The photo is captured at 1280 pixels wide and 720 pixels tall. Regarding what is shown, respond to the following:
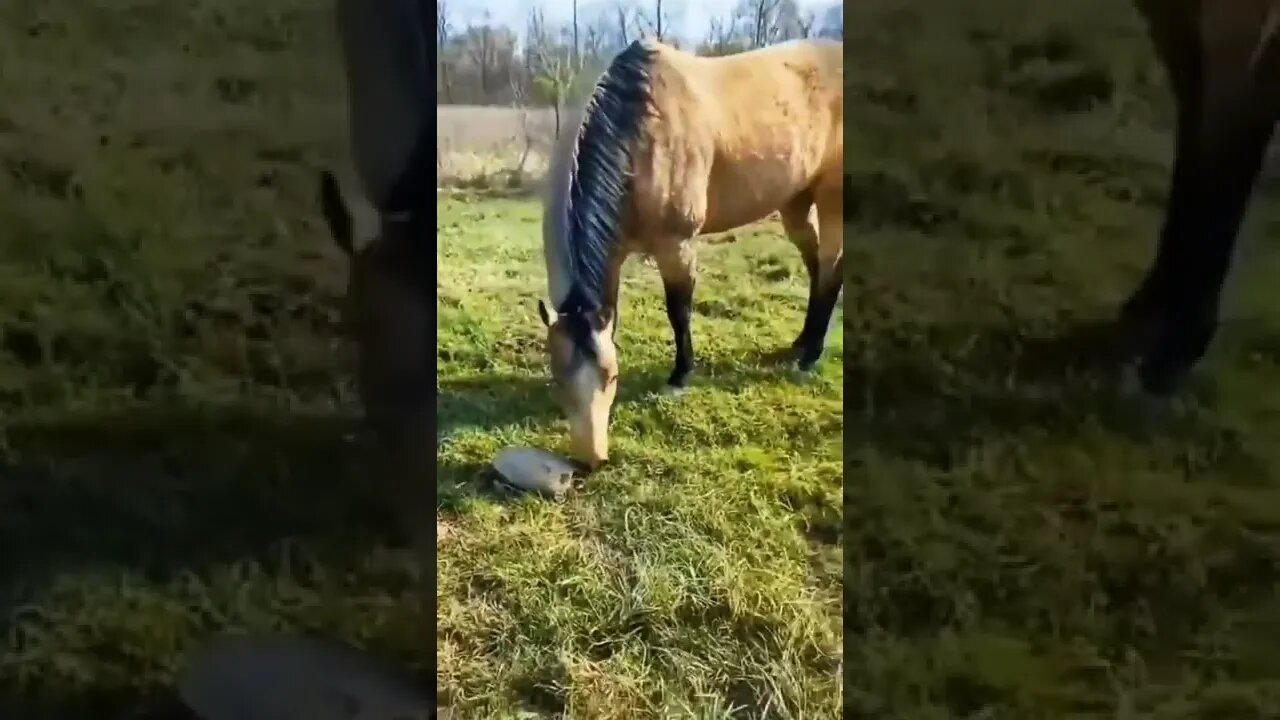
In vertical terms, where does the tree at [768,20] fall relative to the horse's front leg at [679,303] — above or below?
above

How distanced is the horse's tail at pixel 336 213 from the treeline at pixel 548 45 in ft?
0.61

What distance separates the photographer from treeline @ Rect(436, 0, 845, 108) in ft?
4.81

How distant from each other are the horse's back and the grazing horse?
0.45 meters

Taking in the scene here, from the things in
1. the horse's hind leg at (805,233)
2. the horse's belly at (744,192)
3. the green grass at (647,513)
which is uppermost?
the horse's belly at (744,192)

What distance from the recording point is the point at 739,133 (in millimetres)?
1517

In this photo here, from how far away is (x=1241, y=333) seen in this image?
148cm

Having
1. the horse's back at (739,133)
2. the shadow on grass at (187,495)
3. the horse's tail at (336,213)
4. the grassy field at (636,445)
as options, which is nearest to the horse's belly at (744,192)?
the horse's back at (739,133)

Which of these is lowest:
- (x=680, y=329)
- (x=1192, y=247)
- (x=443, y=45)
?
(x=680, y=329)

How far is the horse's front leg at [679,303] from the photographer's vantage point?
1.49m

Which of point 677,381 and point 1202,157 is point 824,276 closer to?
point 677,381

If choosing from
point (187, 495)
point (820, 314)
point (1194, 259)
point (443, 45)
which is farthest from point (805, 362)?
A: point (187, 495)

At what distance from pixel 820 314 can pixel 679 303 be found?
0.19m

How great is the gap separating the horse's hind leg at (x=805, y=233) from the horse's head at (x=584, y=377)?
0.86 ft

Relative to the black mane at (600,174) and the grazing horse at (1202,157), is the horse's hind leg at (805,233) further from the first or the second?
the grazing horse at (1202,157)
